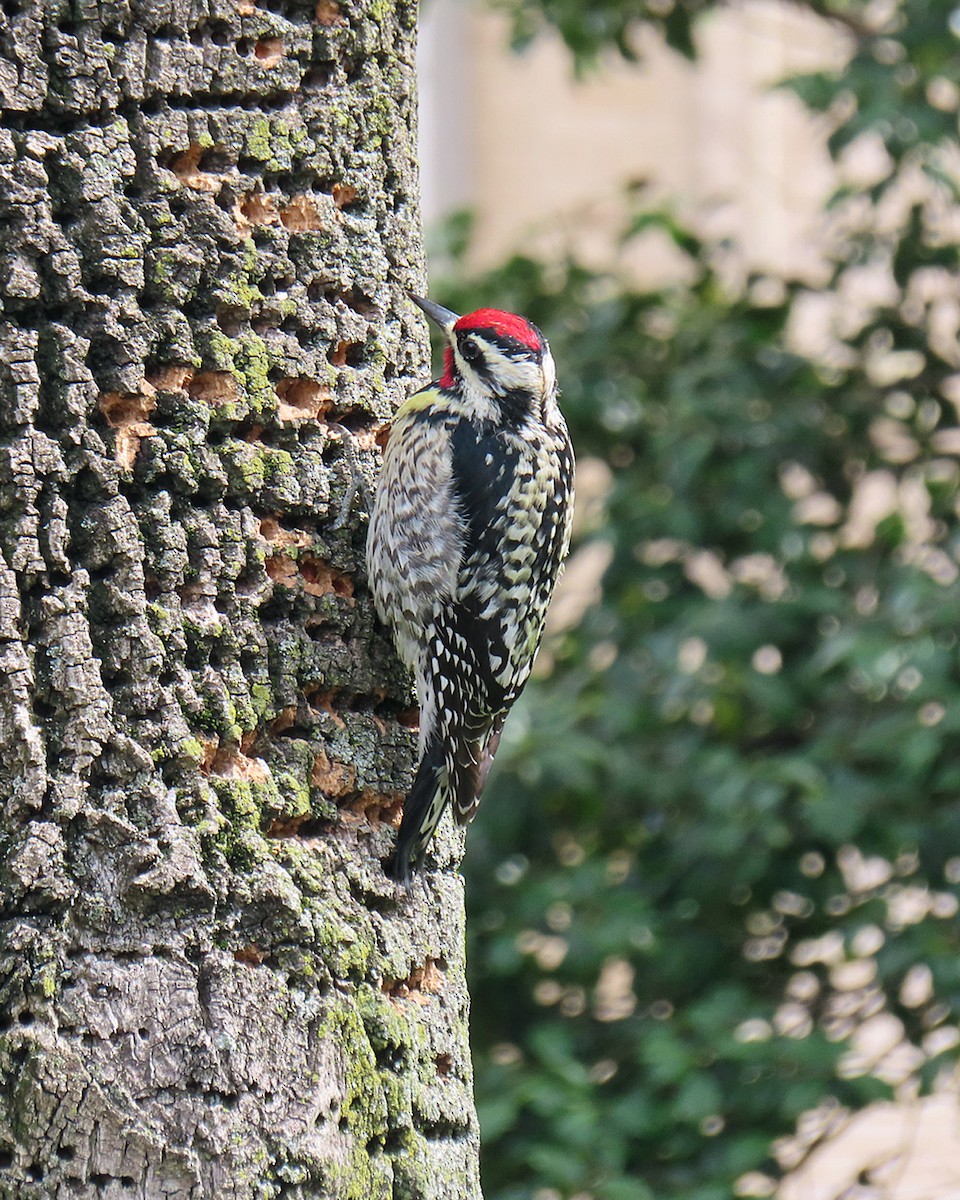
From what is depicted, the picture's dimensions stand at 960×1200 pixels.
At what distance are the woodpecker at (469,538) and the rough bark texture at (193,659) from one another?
14cm

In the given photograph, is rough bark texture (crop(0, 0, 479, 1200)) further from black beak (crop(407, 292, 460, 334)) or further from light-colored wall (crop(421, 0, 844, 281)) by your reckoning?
light-colored wall (crop(421, 0, 844, 281))

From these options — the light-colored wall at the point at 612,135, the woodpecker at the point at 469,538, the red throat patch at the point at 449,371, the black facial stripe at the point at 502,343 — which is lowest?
the light-colored wall at the point at 612,135

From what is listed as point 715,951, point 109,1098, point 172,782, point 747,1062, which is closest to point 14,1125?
point 109,1098

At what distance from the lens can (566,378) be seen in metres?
3.77

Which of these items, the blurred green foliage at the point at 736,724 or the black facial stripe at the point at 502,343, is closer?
the black facial stripe at the point at 502,343

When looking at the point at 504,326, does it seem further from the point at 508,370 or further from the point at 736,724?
the point at 736,724

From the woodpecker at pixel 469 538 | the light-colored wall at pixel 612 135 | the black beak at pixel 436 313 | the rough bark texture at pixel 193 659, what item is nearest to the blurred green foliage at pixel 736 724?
the woodpecker at pixel 469 538

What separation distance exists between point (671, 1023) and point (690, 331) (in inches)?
62.3

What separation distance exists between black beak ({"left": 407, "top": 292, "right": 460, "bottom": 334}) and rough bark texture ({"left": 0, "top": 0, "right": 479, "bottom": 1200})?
0.16m

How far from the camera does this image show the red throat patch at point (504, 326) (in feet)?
8.86

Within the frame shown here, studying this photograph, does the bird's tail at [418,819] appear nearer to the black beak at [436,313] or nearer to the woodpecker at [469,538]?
the woodpecker at [469,538]

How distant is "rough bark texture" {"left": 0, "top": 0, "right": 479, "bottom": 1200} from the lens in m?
1.78

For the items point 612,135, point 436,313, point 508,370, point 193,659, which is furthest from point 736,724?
point 612,135

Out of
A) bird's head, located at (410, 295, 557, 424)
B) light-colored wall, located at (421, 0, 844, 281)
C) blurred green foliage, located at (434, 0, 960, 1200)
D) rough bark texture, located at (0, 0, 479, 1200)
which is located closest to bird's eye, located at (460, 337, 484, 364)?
bird's head, located at (410, 295, 557, 424)
